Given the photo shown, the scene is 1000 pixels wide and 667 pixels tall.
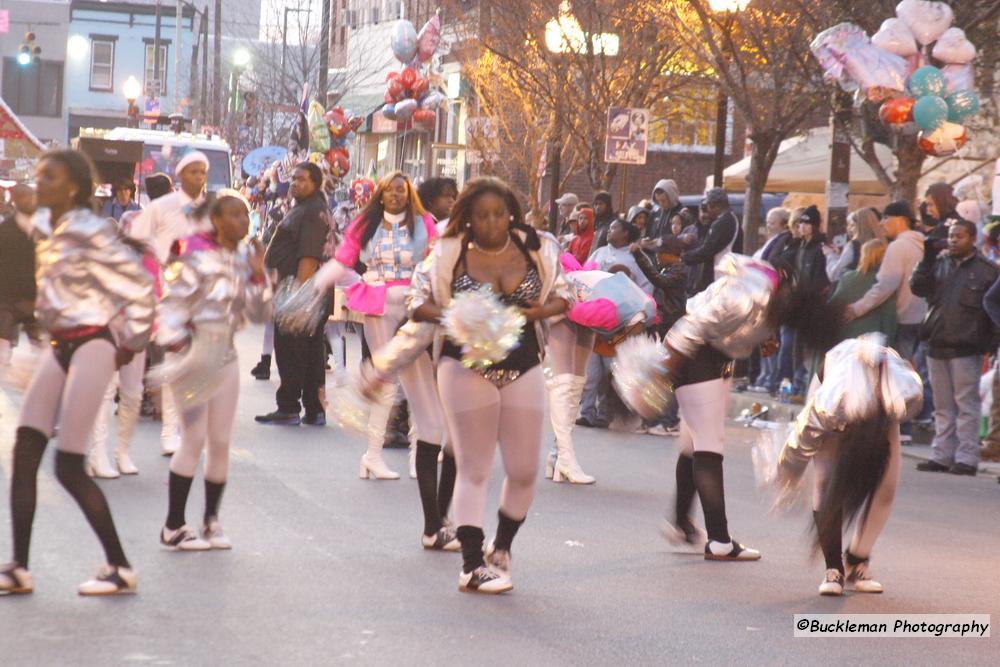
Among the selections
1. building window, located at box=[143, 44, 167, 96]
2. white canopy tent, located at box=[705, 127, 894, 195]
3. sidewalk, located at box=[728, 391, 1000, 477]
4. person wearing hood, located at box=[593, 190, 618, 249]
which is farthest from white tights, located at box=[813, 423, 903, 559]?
building window, located at box=[143, 44, 167, 96]

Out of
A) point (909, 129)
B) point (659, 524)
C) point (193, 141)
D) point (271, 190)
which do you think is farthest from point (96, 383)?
point (193, 141)

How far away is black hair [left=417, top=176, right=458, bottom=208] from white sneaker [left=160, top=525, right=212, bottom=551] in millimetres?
3160

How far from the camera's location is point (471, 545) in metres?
7.64

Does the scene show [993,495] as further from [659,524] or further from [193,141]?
[193,141]

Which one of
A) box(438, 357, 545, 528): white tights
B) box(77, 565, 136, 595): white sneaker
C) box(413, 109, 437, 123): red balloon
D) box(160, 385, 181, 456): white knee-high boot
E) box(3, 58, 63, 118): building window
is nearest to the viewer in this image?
box(77, 565, 136, 595): white sneaker

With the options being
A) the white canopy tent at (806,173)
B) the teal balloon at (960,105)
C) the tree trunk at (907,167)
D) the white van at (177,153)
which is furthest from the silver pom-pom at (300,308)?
the white van at (177,153)

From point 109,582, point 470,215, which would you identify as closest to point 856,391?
point 470,215

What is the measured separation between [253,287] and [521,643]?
97.2 inches

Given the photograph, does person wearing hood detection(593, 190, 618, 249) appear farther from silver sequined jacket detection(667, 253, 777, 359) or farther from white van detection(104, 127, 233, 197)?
white van detection(104, 127, 233, 197)

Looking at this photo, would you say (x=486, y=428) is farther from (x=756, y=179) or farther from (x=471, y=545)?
(x=756, y=179)

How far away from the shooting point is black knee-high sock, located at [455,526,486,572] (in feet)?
25.0

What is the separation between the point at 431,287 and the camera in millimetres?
7602

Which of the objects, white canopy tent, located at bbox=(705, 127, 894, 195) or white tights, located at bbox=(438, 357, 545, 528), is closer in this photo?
white tights, located at bbox=(438, 357, 545, 528)

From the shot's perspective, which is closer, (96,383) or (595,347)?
(96,383)
